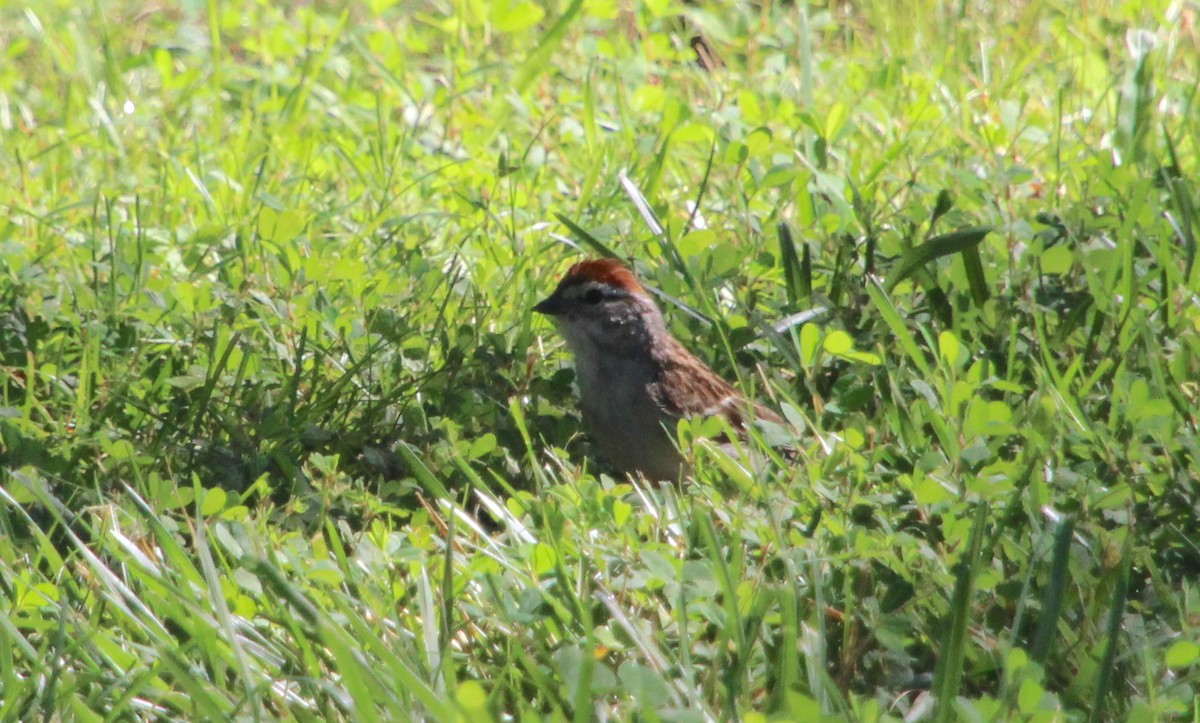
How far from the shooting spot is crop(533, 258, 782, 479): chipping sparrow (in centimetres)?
392

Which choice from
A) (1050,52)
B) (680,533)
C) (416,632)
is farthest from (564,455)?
(1050,52)

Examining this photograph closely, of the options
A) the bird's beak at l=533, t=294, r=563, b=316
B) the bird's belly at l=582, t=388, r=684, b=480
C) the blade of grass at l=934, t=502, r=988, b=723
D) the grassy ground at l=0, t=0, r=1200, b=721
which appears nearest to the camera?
the blade of grass at l=934, t=502, r=988, b=723

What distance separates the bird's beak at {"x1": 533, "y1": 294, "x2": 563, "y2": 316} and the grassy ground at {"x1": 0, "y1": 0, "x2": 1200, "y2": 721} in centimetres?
8

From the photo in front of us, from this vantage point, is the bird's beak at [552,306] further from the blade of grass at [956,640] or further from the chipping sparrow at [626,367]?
the blade of grass at [956,640]

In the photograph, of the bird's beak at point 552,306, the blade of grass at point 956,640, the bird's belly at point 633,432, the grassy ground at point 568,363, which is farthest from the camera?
the bird's beak at point 552,306

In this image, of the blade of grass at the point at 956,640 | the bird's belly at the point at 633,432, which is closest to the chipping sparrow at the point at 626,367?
the bird's belly at the point at 633,432

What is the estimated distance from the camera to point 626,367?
4055 millimetres

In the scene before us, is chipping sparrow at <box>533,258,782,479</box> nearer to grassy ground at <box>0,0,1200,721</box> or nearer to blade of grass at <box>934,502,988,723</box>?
grassy ground at <box>0,0,1200,721</box>

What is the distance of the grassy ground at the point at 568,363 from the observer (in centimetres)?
252

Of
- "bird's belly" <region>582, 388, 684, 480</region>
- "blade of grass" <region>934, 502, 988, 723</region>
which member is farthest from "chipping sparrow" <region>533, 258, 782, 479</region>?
"blade of grass" <region>934, 502, 988, 723</region>

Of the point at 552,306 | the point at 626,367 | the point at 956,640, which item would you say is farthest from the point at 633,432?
the point at 956,640

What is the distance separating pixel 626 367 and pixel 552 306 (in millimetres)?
256

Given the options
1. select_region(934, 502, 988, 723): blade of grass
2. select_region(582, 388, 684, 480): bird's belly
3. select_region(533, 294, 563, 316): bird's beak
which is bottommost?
select_region(582, 388, 684, 480): bird's belly

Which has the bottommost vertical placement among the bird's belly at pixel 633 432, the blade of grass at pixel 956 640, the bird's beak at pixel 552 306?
the bird's belly at pixel 633 432
